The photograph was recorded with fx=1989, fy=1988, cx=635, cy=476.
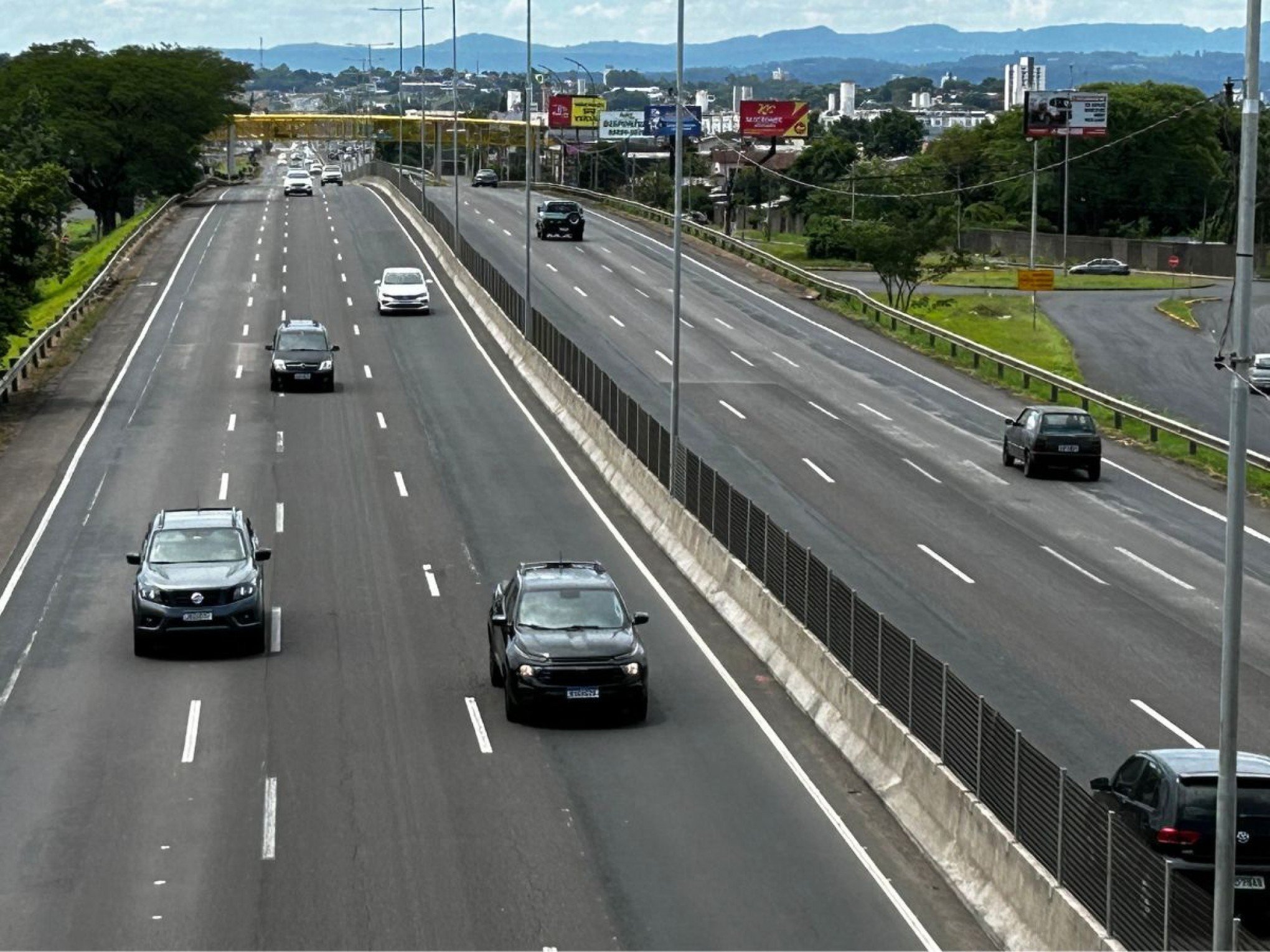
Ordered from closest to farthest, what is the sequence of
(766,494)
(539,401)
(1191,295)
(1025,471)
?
(766,494) < (1025,471) < (539,401) < (1191,295)

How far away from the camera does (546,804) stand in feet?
65.6

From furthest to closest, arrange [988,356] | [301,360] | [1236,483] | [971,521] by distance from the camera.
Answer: [988,356] → [301,360] → [971,521] → [1236,483]

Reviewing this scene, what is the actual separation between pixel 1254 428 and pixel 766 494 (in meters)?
19.5

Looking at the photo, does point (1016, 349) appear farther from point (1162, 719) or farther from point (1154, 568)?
point (1162, 719)

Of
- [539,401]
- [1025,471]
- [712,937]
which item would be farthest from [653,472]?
[712,937]

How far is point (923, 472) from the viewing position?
41938mm

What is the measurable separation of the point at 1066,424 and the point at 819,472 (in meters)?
5.38

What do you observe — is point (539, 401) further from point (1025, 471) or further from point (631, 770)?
point (631, 770)

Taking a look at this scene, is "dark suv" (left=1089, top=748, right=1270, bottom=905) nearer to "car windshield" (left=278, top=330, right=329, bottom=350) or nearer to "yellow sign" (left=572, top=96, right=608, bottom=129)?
"car windshield" (left=278, top=330, right=329, bottom=350)

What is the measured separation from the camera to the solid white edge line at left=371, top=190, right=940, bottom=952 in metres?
17.4

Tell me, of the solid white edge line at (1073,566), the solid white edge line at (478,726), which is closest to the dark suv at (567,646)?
the solid white edge line at (478,726)

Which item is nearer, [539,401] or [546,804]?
[546,804]

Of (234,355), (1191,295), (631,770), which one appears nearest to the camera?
(631,770)

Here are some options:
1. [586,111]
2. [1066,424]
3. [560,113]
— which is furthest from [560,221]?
[586,111]
